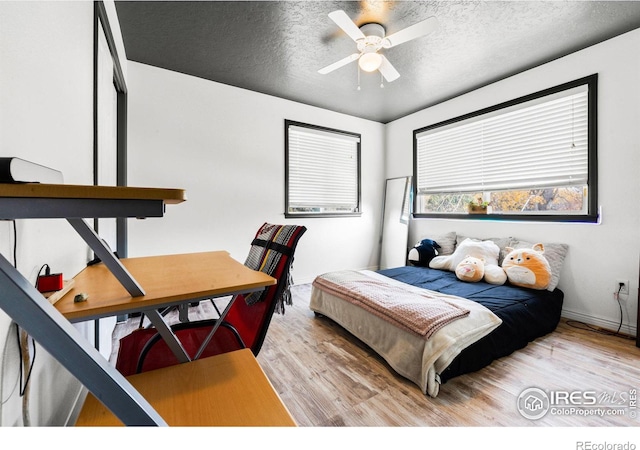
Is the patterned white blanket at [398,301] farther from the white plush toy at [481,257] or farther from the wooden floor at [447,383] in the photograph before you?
the white plush toy at [481,257]

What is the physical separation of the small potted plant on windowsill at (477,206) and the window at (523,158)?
28mm

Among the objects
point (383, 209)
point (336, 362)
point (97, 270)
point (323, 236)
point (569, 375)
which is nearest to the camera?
point (97, 270)

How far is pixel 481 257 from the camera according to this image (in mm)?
3051

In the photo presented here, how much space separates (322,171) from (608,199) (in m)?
3.20

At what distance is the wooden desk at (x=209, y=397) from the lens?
740 mm

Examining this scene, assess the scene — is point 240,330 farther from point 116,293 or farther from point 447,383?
point 447,383

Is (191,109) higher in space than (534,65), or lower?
lower

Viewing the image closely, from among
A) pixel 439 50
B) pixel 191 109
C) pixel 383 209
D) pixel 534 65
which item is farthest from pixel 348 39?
pixel 383 209

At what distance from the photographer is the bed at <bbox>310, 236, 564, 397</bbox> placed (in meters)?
1.72

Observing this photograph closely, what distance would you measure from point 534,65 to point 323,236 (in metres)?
3.22

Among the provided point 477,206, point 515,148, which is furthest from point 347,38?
point 477,206

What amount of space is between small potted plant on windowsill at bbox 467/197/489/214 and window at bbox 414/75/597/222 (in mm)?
28

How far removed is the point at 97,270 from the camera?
1.31 m
